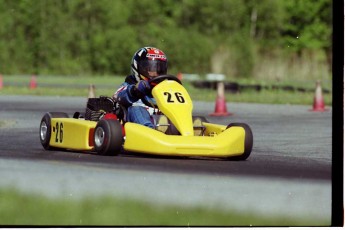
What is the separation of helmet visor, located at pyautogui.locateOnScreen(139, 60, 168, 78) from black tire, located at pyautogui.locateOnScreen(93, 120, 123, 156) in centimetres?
116

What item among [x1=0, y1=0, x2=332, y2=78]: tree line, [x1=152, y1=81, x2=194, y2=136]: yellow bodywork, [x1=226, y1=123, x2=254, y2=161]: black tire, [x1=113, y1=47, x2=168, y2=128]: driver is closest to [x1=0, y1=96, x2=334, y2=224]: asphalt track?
[x1=226, y1=123, x2=254, y2=161]: black tire

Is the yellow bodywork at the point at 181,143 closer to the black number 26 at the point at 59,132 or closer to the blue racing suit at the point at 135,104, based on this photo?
the blue racing suit at the point at 135,104

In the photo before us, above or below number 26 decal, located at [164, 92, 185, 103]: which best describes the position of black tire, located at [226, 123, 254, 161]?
below

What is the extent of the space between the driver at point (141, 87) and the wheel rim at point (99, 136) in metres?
0.47

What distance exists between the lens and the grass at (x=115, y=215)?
22.9ft

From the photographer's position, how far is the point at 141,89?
11.4 metres

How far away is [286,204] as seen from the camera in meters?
7.94

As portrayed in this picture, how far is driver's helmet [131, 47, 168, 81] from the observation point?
11.8m

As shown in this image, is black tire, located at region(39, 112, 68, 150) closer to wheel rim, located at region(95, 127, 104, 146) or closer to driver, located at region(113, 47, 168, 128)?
driver, located at region(113, 47, 168, 128)

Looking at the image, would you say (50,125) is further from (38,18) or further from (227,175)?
(38,18)

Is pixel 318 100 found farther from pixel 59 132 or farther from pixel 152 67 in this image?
pixel 59 132

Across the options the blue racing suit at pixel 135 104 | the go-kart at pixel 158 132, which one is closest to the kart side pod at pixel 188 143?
the go-kart at pixel 158 132

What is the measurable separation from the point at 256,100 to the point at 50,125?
47.6 ft

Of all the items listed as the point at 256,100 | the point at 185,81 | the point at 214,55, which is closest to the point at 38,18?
the point at 214,55
